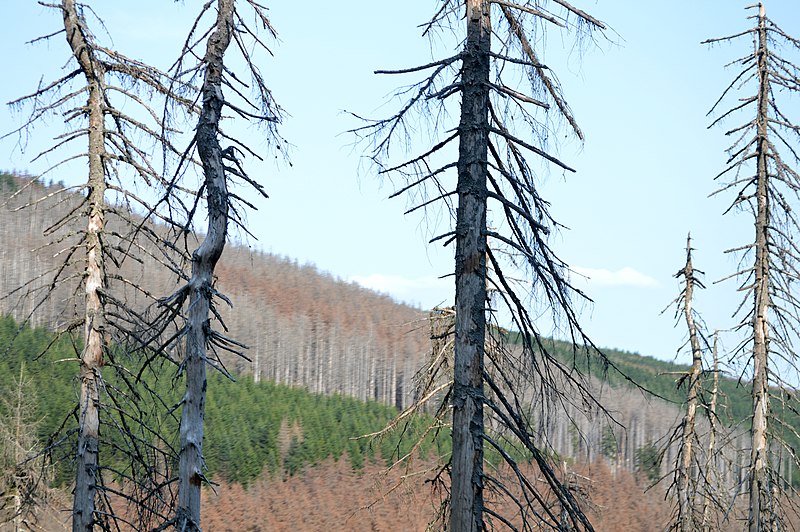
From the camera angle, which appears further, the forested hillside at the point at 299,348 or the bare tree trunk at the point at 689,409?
the forested hillside at the point at 299,348

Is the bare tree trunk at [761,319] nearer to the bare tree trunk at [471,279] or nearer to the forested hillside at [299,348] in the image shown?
the bare tree trunk at [471,279]

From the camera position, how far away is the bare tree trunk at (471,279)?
7637 mm

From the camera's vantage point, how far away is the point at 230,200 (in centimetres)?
970

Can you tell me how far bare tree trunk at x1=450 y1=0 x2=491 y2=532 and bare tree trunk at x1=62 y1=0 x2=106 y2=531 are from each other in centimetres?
583

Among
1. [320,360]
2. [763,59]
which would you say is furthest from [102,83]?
[320,360]

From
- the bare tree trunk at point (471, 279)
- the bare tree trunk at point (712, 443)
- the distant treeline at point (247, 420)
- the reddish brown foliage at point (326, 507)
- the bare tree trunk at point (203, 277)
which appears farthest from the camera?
the distant treeline at point (247, 420)

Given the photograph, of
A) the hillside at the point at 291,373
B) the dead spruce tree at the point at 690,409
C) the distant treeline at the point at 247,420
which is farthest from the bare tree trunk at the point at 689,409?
the distant treeline at the point at 247,420

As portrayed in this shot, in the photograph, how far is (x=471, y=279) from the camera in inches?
308

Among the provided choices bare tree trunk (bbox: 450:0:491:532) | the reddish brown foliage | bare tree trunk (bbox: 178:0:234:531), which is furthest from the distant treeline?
bare tree trunk (bbox: 450:0:491:532)

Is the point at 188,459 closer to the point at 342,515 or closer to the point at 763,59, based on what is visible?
the point at 763,59

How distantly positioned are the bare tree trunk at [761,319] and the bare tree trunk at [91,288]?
10724 millimetres

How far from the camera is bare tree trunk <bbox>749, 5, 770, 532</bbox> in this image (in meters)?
15.7

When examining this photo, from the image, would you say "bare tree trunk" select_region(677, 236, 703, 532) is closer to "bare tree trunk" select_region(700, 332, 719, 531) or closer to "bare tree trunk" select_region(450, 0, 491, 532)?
"bare tree trunk" select_region(700, 332, 719, 531)

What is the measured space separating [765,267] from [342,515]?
39066 millimetres
